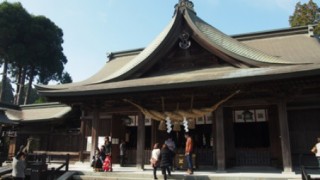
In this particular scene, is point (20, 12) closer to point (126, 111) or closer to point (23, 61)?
point (23, 61)

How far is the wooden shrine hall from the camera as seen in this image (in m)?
11.7

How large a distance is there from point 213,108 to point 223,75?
5.40ft

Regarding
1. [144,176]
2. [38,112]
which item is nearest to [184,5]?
[144,176]

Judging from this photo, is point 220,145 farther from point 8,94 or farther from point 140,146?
point 8,94

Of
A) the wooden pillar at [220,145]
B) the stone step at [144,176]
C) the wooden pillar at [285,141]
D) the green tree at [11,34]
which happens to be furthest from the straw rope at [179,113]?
the green tree at [11,34]

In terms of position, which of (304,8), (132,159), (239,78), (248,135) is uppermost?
(304,8)

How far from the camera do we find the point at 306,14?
90.2 ft

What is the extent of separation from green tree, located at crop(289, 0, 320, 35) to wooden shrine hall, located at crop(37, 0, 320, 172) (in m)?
13.0

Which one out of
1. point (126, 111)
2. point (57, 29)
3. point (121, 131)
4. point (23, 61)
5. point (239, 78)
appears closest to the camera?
point (239, 78)

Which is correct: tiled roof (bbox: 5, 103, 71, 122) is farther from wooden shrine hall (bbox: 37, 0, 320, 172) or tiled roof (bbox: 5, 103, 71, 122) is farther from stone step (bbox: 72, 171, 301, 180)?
stone step (bbox: 72, 171, 301, 180)

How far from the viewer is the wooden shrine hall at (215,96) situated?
11.7m

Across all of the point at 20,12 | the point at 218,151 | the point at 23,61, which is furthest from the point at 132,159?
the point at 20,12

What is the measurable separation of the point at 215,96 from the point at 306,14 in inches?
782

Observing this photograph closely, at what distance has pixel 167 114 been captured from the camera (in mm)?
13359
